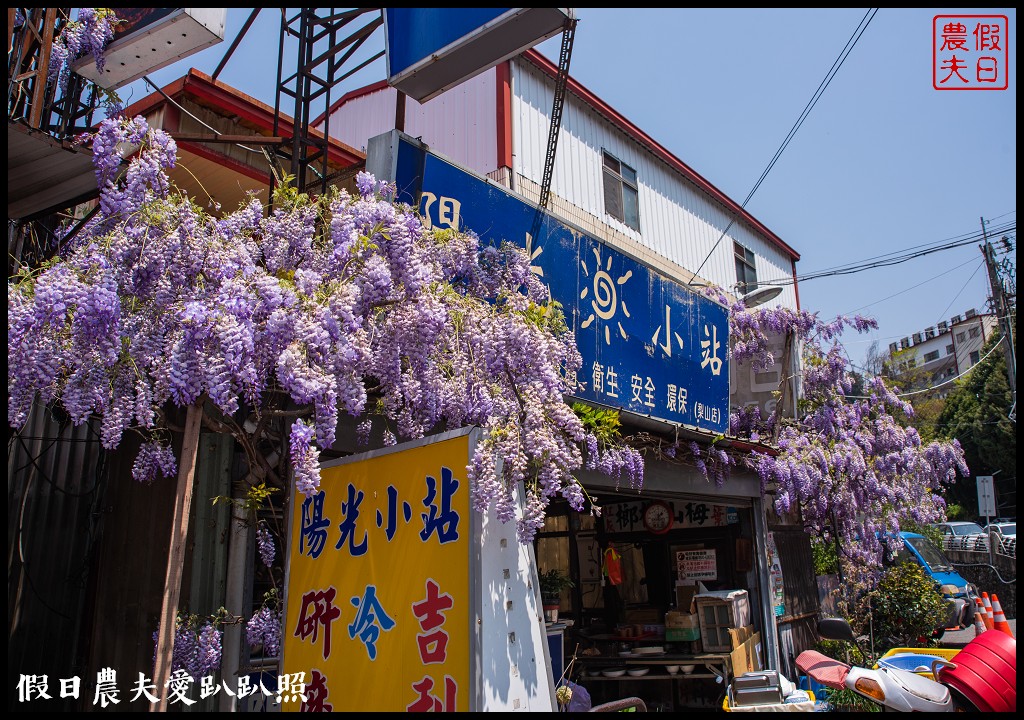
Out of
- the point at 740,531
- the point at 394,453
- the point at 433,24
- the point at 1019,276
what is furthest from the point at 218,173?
the point at 740,531

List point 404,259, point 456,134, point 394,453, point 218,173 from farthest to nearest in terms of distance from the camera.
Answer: point 456,134, point 218,173, point 404,259, point 394,453

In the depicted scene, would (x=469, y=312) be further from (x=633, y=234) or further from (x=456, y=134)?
(x=633, y=234)

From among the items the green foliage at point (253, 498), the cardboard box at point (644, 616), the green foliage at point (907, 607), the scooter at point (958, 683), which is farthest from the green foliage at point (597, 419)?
the green foliage at point (907, 607)

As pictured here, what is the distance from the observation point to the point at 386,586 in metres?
4.20

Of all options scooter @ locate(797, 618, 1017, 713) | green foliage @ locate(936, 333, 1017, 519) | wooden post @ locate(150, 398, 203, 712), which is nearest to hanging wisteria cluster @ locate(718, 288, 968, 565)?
scooter @ locate(797, 618, 1017, 713)

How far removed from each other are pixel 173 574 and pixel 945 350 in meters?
62.7

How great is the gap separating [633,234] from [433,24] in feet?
22.3

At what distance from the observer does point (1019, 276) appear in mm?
4121

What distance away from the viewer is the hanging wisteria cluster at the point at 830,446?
445 inches

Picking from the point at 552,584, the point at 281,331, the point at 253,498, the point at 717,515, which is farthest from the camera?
the point at 717,515

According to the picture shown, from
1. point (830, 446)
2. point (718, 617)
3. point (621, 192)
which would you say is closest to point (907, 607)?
point (830, 446)

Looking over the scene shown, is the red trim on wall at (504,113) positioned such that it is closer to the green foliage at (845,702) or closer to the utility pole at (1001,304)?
the green foliage at (845,702)

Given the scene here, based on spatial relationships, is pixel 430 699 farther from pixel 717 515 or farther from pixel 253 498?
pixel 717 515

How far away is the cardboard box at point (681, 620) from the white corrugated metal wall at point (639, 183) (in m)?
5.96
